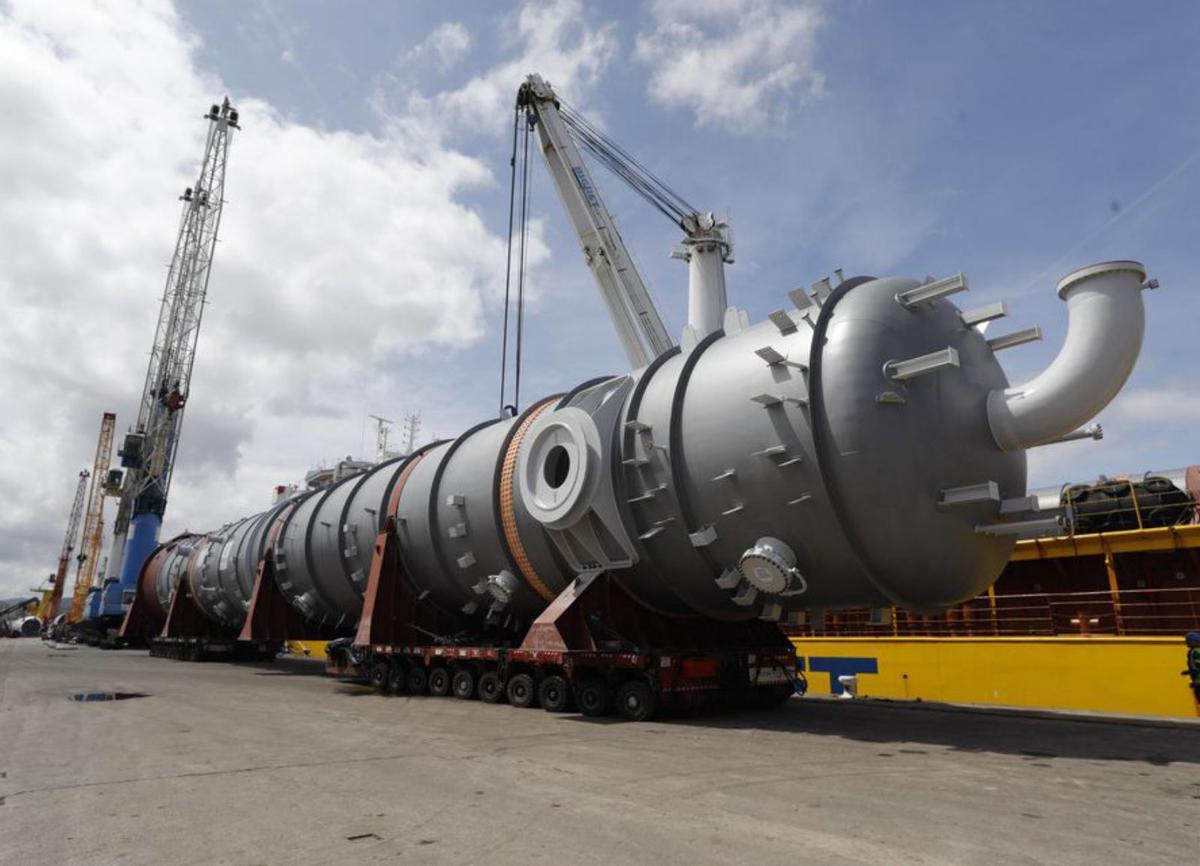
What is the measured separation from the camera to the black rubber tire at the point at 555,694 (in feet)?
36.2

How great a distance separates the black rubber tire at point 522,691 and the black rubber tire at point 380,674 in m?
3.60

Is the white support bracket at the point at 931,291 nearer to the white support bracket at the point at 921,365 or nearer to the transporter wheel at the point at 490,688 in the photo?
the white support bracket at the point at 921,365

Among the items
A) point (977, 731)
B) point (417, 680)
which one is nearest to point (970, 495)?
point (977, 731)

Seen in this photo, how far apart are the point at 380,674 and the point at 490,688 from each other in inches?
132

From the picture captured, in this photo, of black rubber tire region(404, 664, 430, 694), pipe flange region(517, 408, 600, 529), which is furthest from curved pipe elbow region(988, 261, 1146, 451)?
black rubber tire region(404, 664, 430, 694)

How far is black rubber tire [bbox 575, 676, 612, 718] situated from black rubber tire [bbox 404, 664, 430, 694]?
4341 millimetres

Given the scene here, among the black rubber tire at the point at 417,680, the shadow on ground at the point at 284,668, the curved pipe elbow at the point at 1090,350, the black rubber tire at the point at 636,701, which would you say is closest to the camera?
the curved pipe elbow at the point at 1090,350

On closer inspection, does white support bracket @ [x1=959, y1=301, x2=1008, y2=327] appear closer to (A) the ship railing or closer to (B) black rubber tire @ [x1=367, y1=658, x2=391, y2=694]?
(A) the ship railing

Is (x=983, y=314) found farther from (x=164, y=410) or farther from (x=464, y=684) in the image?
(x=164, y=410)

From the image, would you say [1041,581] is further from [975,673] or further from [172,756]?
[172,756]

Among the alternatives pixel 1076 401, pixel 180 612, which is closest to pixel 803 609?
pixel 1076 401

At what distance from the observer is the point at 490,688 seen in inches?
488

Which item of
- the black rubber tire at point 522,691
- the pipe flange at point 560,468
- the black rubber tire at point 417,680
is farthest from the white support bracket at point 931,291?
the black rubber tire at point 417,680

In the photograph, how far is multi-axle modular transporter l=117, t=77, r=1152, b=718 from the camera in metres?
8.16
